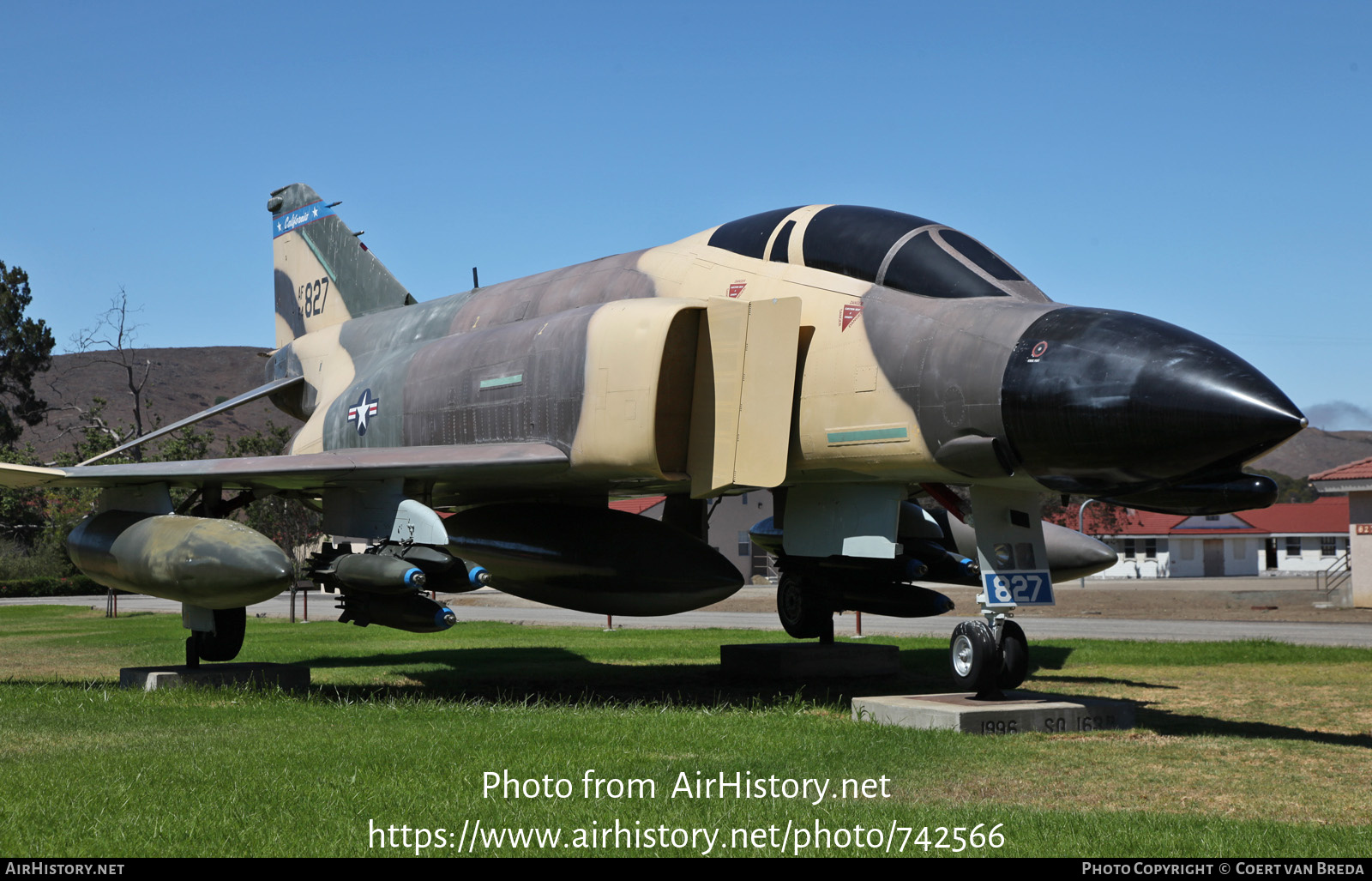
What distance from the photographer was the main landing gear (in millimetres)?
8789

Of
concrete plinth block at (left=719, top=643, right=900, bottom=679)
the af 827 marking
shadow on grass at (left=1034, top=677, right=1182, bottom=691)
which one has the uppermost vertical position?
the af 827 marking

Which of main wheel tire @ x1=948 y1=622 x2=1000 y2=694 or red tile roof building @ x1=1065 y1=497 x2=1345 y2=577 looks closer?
main wheel tire @ x1=948 y1=622 x2=1000 y2=694

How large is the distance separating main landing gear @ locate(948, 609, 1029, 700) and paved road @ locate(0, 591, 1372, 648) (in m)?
10.3

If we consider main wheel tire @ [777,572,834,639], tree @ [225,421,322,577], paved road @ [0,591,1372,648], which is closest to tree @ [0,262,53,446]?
tree @ [225,421,322,577]

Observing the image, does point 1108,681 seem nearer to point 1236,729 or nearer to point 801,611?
point 801,611

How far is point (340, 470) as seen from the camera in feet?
33.6

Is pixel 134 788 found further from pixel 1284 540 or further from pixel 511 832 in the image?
pixel 1284 540

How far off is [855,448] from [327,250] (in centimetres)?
1007

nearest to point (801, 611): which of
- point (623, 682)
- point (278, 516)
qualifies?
point (623, 682)

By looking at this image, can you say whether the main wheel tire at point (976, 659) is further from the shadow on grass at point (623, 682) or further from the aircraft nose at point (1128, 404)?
the aircraft nose at point (1128, 404)

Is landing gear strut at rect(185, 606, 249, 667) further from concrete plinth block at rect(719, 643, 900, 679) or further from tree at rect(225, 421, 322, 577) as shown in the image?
tree at rect(225, 421, 322, 577)

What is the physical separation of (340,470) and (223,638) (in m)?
3.33

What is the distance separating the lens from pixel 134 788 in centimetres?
598

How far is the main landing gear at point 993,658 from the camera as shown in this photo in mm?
8789
